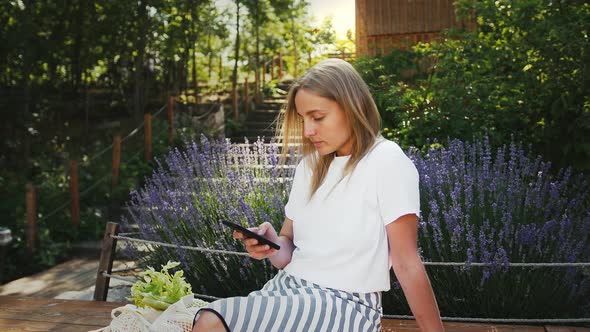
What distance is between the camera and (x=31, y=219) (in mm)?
8141

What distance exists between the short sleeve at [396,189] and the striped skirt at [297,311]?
0.88 ft

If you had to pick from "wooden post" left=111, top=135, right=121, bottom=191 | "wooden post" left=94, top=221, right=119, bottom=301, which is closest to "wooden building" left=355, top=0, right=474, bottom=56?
"wooden post" left=111, top=135, right=121, bottom=191

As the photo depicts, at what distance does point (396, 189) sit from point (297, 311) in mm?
443

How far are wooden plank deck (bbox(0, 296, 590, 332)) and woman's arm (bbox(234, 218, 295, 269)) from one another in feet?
3.57

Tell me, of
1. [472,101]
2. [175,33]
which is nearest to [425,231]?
[472,101]

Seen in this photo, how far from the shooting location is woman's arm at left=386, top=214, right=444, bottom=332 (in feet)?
6.79

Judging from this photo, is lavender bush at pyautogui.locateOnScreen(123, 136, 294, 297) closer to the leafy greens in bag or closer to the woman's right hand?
the leafy greens in bag

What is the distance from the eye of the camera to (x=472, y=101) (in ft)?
22.2

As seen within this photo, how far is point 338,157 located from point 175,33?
41.4 feet

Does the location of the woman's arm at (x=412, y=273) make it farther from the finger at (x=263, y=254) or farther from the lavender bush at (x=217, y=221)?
the lavender bush at (x=217, y=221)

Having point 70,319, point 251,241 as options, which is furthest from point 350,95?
point 70,319

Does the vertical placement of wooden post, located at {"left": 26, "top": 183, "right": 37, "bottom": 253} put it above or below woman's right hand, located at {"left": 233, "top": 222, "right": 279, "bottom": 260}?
below

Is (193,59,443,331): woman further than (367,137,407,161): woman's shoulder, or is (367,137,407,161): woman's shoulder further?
(367,137,407,161): woman's shoulder

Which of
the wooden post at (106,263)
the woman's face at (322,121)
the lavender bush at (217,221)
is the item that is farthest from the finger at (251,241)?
the wooden post at (106,263)
